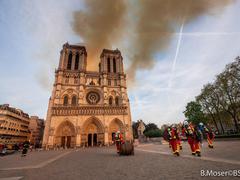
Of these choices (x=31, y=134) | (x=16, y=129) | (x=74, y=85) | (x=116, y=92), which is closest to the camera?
(x=74, y=85)

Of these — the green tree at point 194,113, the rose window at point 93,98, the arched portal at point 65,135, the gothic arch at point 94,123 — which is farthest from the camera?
the rose window at point 93,98

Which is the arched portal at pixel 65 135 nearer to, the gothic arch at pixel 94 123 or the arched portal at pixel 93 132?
the arched portal at pixel 93 132

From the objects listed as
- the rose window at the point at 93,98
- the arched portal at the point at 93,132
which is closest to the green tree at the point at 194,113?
the arched portal at the point at 93,132

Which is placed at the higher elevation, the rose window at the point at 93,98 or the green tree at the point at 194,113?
the rose window at the point at 93,98

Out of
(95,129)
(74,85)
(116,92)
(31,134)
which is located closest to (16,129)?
(31,134)

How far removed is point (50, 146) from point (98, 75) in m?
22.7

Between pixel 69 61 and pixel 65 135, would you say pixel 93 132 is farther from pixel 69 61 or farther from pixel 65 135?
pixel 69 61

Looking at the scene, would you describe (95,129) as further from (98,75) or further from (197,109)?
(197,109)

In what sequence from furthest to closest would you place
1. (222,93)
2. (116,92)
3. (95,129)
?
(116,92) < (95,129) < (222,93)

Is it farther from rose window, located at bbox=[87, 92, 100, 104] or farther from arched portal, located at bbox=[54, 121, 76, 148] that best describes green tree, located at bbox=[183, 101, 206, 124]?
arched portal, located at bbox=[54, 121, 76, 148]

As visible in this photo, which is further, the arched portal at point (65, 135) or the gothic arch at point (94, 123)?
the gothic arch at point (94, 123)

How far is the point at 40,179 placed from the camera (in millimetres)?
4020

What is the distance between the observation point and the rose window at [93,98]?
3784cm

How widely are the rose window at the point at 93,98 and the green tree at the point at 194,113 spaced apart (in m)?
26.3
